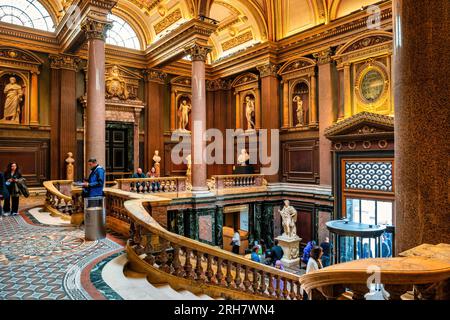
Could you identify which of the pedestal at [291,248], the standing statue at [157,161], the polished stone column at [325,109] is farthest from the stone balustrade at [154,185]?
the polished stone column at [325,109]

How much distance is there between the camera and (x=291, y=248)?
1348cm

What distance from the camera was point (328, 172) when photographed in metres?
13.7

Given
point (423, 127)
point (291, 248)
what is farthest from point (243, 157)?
point (423, 127)

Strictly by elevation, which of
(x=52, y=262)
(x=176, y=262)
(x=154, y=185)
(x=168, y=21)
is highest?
(x=168, y=21)

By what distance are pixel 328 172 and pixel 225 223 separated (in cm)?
663

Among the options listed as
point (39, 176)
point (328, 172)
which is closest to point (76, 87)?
point (39, 176)

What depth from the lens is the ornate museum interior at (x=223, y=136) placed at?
288 cm

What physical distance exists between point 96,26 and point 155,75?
679 cm

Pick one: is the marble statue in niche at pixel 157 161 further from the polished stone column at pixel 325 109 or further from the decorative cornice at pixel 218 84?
the polished stone column at pixel 325 109

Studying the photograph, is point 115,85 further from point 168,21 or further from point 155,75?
point 168,21

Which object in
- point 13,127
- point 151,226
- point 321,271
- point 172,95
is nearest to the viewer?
point 321,271

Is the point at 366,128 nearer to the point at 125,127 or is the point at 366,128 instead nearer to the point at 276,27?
the point at 276,27

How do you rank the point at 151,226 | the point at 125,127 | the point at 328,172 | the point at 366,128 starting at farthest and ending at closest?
the point at 125,127 → the point at 328,172 → the point at 366,128 → the point at 151,226

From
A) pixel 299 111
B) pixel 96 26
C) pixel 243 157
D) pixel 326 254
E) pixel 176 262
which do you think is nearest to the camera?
pixel 176 262
